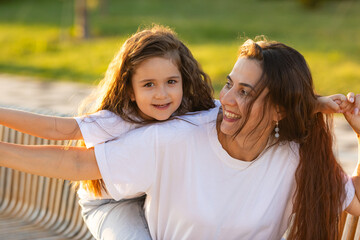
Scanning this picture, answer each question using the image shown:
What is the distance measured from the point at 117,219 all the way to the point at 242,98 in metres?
0.85

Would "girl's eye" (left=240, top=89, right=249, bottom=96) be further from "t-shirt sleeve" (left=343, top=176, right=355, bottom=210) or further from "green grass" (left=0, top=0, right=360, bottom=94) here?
"green grass" (left=0, top=0, right=360, bottom=94)

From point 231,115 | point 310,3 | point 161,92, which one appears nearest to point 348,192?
point 231,115

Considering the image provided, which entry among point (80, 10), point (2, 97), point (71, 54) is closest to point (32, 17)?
point (80, 10)

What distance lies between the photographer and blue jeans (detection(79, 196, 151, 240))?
271 cm

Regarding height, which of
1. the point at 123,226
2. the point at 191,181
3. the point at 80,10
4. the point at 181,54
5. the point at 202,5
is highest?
the point at 202,5

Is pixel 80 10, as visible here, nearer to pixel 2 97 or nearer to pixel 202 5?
pixel 2 97

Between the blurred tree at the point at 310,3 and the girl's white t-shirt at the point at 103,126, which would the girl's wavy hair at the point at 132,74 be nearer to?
the girl's white t-shirt at the point at 103,126

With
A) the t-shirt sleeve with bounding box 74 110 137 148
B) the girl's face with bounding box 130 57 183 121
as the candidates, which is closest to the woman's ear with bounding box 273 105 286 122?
the girl's face with bounding box 130 57 183 121

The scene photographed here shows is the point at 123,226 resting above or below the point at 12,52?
below

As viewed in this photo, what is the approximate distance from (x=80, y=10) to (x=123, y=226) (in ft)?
40.7

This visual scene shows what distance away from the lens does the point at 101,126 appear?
8.55ft

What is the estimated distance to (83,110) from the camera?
3029 millimetres

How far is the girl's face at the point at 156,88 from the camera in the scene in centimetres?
276

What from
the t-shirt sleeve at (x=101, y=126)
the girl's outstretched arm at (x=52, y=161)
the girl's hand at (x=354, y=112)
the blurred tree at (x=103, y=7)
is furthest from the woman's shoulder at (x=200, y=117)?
the blurred tree at (x=103, y=7)
